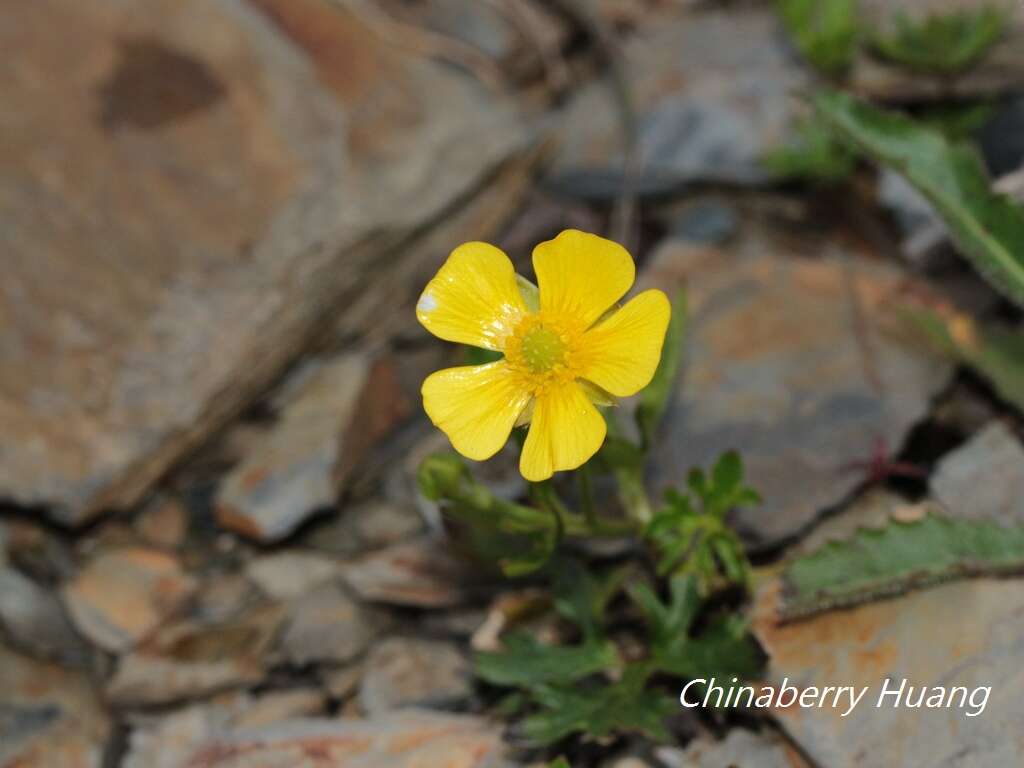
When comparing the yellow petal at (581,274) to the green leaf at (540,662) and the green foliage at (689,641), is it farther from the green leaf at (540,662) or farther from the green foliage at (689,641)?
the green leaf at (540,662)

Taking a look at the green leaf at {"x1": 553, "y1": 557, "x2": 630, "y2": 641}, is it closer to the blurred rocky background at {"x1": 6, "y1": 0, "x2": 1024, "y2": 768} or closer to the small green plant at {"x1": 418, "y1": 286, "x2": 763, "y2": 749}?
the small green plant at {"x1": 418, "y1": 286, "x2": 763, "y2": 749}

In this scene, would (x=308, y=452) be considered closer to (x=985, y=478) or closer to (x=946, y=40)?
(x=985, y=478)

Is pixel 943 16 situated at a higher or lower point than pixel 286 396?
higher

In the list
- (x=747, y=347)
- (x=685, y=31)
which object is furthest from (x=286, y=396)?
(x=685, y=31)

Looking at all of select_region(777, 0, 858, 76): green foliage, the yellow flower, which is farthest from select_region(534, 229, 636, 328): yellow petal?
select_region(777, 0, 858, 76): green foliage

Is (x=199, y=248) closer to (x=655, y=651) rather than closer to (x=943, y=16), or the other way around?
(x=655, y=651)

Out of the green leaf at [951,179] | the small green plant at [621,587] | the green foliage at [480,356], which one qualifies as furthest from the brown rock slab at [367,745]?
the green leaf at [951,179]
